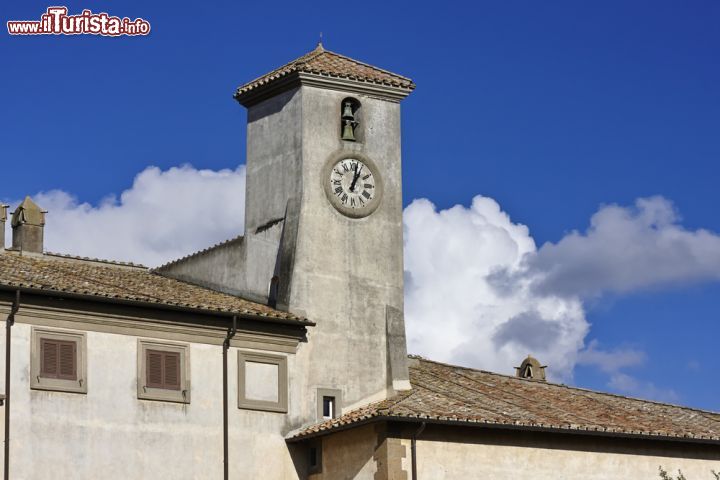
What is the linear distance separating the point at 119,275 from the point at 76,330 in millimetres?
4548

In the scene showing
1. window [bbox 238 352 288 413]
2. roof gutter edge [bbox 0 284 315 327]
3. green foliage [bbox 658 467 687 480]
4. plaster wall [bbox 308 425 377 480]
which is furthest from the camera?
window [bbox 238 352 288 413]

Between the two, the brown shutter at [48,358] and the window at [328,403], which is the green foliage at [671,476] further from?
the brown shutter at [48,358]

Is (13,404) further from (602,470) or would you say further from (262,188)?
(602,470)

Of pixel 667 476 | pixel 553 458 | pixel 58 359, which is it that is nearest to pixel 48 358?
pixel 58 359

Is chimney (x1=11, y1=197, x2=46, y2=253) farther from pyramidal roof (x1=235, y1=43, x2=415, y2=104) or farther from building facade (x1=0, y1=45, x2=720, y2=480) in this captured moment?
pyramidal roof (x1=235, y1=43, x2=415, y2=104)

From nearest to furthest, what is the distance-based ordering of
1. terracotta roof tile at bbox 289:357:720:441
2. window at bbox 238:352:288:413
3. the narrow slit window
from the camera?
terracotta roof tile at bbox 289:357:720:441, window at bbox 238:352:288:413, the narrow slit window

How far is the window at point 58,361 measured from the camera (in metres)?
35.3

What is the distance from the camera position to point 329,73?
41.3 metres

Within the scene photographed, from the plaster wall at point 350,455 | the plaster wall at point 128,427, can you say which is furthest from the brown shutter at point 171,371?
the plaster wall at point 350,455

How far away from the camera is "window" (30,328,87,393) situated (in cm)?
3534

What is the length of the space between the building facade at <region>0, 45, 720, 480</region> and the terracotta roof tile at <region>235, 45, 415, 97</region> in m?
0.06

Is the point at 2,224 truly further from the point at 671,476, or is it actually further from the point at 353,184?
the point at 671,476

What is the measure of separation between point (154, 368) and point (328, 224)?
6175mm

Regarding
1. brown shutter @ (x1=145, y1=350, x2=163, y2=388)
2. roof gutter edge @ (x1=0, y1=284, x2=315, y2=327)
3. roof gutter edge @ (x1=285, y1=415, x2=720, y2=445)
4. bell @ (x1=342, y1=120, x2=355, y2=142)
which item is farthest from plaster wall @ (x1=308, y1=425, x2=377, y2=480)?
bell @ (x1=342, y1=120, x2=355, y2=142)
